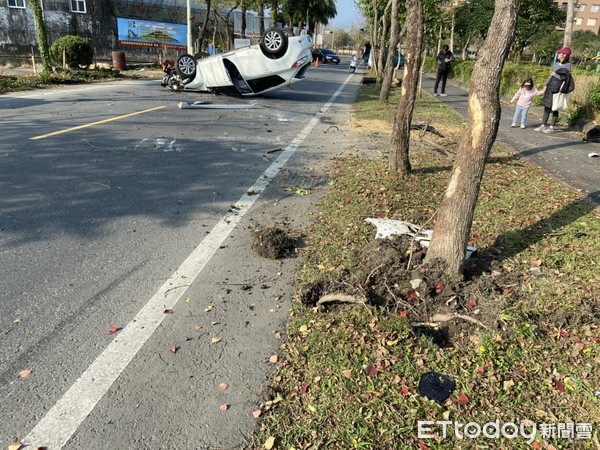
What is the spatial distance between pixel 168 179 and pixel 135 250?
7.89 feet

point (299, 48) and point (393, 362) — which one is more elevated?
point (299, 48)

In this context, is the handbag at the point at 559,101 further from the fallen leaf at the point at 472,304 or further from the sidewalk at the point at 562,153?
the fallen leaf at the point at 472,304

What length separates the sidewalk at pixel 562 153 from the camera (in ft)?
24.1

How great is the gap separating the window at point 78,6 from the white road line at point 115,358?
36.6m

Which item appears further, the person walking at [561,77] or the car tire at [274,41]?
the car tire at [274,41]

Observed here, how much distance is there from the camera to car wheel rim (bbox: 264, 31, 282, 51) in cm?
1478

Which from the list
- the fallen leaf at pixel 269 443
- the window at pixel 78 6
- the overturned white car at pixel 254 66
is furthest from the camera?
the window at pixel 78 6

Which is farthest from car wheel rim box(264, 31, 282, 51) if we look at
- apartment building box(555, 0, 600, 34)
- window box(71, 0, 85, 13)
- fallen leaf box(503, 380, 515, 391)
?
apartment building box(555, 0, 600, 34)

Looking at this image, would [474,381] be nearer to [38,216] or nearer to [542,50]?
[38,216]

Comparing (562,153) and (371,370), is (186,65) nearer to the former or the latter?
(562,153)

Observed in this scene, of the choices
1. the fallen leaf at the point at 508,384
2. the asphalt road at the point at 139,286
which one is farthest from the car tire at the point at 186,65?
the fallen leaf at the point at 508,384

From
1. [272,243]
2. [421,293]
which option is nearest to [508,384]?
[421,293]

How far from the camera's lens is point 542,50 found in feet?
132

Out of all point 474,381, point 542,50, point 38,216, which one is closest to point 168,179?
point 38,216
